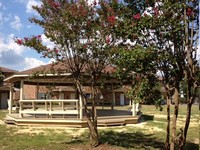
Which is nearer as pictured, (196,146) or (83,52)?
(83,52)

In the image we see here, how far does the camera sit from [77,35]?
10828mm

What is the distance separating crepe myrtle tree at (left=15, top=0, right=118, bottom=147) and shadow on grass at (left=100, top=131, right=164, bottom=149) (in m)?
1.55

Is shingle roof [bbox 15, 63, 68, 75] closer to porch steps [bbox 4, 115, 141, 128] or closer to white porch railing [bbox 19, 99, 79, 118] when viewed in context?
white porch railing [bbox 19, 99, 79, 118]

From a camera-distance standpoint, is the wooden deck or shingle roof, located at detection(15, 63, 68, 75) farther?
the wooden deck

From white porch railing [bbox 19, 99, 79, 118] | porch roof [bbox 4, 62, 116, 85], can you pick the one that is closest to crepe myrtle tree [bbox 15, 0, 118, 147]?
porch roof [bbox 4, 62, 116, 85]

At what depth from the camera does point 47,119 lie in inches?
715

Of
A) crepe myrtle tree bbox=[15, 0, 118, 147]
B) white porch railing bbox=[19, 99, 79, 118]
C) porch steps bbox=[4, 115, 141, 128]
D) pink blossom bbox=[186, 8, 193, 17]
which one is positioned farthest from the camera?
porch steps bbox=[4, 115, 141, 128]

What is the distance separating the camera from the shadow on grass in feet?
39.8

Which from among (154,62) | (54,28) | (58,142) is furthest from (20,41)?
(154,62)

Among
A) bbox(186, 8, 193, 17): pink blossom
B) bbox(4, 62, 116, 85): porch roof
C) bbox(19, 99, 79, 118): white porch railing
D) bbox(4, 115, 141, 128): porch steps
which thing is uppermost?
bbox(186, 8, 193, 17): pink blossom

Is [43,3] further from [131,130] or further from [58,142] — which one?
[131,130]

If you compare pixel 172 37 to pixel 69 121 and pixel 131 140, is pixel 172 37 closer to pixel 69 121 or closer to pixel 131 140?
pixel 131 140

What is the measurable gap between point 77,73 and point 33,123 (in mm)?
8404

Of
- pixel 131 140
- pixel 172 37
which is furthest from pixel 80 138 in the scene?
pixel 172 37
